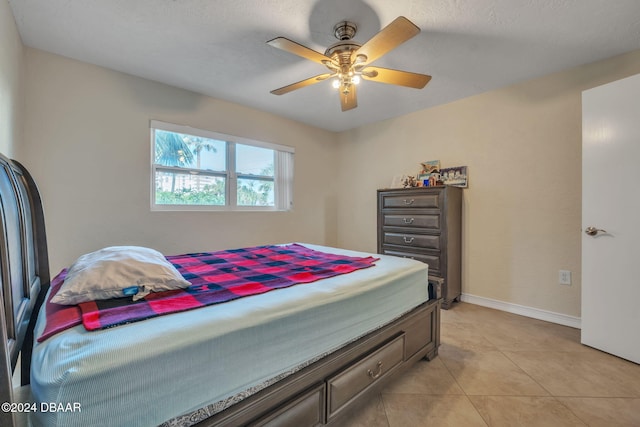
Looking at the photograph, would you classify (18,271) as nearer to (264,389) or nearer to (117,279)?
(117,279)

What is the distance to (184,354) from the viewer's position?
789 millimetres

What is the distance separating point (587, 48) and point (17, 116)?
14.5 ft

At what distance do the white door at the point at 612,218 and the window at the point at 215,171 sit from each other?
3124mm

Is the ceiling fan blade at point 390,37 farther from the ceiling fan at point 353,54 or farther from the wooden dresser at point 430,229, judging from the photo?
the wooden dresser at point 430,229

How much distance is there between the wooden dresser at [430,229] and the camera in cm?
286

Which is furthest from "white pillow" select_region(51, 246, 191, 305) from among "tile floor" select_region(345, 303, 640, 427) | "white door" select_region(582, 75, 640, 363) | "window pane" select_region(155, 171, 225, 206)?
"white door" select_region(582, 75, 640, 363)

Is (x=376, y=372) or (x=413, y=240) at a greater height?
(x=413, y=240)

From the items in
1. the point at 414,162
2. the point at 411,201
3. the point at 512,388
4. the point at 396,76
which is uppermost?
the point at 396,76

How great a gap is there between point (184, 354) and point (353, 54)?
1.86 metres

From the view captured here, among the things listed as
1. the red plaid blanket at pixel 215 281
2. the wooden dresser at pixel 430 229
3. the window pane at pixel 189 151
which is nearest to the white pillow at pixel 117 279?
the red plaid blanket at pixel 215 281

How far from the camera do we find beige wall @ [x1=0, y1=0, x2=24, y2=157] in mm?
1641

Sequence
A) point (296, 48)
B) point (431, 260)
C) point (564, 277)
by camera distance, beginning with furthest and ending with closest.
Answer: point (431, 260), point (564, 277), point (296, 48)

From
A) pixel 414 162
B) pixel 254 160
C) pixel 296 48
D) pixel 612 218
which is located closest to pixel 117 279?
pixel 296 48

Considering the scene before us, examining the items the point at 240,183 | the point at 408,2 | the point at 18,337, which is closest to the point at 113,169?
the point at 240,183
